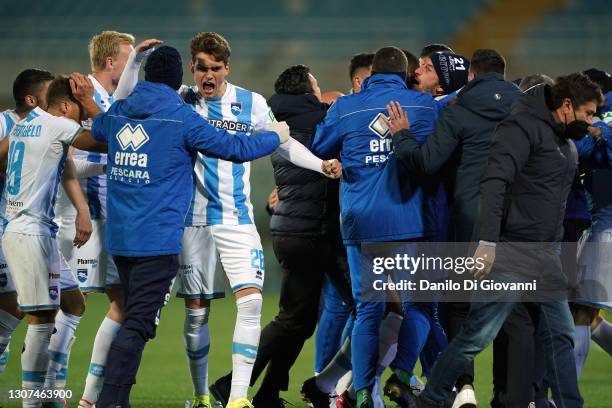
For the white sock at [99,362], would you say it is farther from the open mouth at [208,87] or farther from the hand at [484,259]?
the hand at [484,259]

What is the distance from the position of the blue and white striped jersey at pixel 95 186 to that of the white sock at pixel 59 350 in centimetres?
70

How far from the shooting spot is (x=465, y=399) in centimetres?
579

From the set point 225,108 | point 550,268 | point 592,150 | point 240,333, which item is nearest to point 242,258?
point 240,333

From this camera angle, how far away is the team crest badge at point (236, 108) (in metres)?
6.18

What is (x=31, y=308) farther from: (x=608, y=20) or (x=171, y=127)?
(x=608, y=20)

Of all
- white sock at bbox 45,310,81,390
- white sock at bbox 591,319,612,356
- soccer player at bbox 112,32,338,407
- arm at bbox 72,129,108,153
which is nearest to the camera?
arm at bbox 72,129,108,153

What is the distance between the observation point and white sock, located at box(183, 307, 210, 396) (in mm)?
6266

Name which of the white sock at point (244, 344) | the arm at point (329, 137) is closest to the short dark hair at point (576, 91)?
the arm at point (329, 137)

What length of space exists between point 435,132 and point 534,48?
13.0 m

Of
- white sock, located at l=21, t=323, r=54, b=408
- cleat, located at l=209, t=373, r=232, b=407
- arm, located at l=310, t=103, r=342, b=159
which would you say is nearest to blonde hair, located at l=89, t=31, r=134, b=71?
arm, located at l=310, t=103, r=342, b=159

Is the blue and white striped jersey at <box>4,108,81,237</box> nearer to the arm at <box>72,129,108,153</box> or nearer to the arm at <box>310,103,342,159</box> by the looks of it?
the arm at <box>72,129,108,153</box>

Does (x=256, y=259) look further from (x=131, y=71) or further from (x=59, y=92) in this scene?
(x=59, y=92)

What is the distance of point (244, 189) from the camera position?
6207mm

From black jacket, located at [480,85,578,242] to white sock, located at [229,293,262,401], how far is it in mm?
1454
